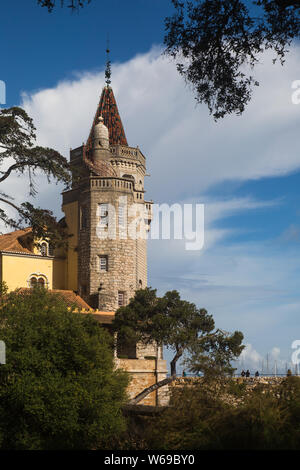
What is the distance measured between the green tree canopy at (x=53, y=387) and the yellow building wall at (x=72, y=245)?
20.3 meters

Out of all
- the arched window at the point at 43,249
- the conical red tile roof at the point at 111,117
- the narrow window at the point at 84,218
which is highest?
the conical red tile roof at the point at 111,117

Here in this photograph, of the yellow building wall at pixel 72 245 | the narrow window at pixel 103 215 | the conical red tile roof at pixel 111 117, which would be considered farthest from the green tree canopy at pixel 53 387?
the conical red tile roof at pixel 111 117

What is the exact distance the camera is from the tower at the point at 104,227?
39.1 metres

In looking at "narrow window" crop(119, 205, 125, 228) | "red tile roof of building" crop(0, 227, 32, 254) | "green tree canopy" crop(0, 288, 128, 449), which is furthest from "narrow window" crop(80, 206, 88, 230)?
"green tree canopy" crop(0, 288, 128, 449)

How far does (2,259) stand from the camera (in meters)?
38.5

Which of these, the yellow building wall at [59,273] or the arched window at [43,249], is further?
the arched window at [43,249]

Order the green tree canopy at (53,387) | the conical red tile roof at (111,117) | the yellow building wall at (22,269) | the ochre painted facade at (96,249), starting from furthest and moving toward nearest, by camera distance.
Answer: the conical red tile roof at (111,117), the ochre painted facade at (96,249), the yellow building wall at (22,269), the green tree canopy at (53,387)

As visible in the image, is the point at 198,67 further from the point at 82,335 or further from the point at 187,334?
the point at 187,334

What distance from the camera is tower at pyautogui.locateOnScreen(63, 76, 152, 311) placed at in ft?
128

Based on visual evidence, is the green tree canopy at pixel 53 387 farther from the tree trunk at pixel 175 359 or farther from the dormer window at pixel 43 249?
the dormer window at pixel 43 249

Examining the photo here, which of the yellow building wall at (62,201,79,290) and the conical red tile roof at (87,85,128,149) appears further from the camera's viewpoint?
the conical red tile roof at (87,85,128,149)

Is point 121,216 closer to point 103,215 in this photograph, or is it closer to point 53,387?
point 103,215

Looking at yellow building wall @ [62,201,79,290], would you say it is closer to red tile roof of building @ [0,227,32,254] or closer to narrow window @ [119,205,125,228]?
red tile roof of building @ [0,227,32,254]

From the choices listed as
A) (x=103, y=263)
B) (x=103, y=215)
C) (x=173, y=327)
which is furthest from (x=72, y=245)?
(x=173, y=327)
